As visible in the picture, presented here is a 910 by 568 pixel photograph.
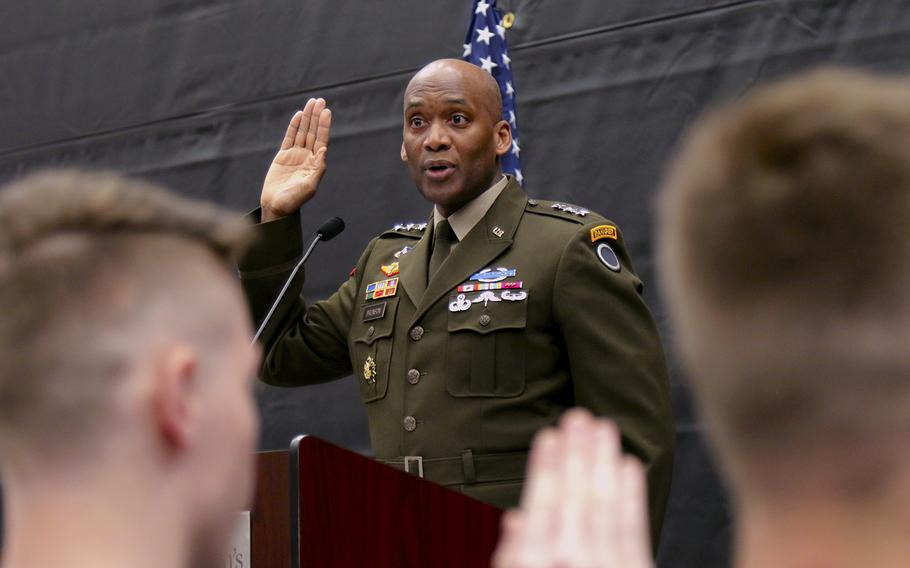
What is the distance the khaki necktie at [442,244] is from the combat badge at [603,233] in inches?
11.3

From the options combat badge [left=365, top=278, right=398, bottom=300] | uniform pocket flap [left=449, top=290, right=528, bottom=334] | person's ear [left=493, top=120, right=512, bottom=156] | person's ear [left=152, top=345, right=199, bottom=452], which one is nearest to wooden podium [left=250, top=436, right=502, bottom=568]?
uniform pocket flap [left=449, top=290, right=528, bottom=334]

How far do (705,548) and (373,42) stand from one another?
1.63 m

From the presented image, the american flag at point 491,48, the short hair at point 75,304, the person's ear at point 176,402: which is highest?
the american flag at point 491,48

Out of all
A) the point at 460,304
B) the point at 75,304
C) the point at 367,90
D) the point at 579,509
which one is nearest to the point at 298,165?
the point at 460,304

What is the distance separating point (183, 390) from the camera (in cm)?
80

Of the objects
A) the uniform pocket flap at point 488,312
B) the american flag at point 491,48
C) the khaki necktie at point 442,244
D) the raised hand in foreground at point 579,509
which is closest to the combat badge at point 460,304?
the uniform pocket flap at point 488,312

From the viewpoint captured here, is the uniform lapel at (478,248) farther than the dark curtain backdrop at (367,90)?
No

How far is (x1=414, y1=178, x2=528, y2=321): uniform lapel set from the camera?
253 cm

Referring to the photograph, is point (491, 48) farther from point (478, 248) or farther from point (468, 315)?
point (468, 315)

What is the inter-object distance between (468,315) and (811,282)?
184cm

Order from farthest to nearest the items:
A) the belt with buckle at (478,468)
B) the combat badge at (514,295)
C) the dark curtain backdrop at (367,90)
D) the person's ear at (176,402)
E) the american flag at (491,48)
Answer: the american flag at (491,48)
the dark curtain backdrop at (367,90)
the combat badge at (514,295)
the belt with buckle at (478,468)
the person's ear at (176,402)

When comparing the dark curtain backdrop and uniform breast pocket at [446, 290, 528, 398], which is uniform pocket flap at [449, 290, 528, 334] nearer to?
uniform breast pocket at [446, 290, 528, 398]

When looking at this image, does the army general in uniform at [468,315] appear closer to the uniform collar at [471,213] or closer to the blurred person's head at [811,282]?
the uniform collar at [471,213]

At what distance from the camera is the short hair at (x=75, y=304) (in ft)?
2.67
